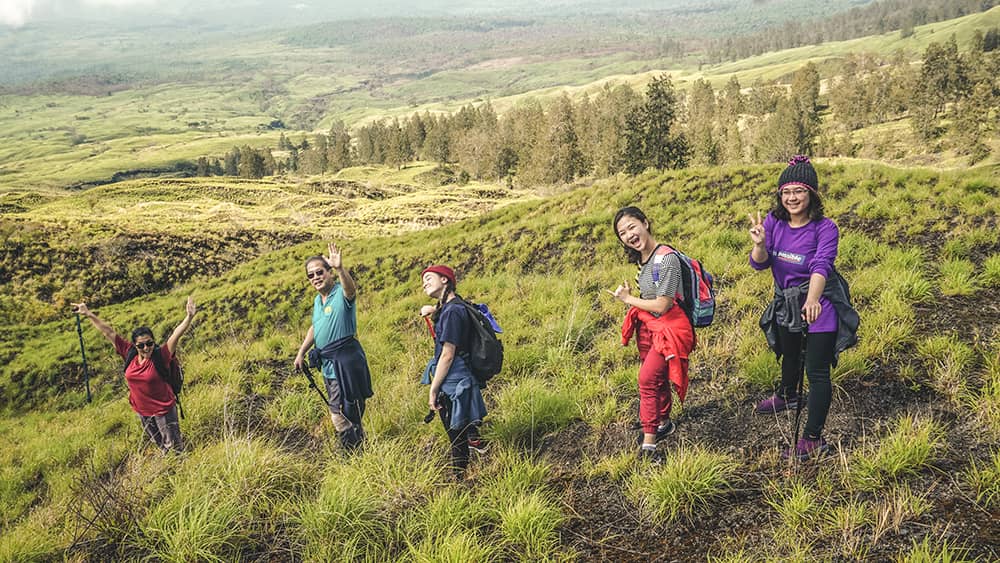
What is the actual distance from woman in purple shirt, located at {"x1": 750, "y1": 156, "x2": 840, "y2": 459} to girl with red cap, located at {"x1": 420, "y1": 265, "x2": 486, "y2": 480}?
2791mm

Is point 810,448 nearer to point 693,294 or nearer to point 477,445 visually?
point 693,294

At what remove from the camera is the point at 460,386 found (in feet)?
16.2

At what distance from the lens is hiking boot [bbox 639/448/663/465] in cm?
471

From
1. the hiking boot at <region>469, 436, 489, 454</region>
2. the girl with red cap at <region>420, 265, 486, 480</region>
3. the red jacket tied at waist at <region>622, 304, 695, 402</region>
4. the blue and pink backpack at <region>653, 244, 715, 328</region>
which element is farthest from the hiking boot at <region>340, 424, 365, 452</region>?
the blue and pink backpack at <region>653, 244, 715, 328</region>

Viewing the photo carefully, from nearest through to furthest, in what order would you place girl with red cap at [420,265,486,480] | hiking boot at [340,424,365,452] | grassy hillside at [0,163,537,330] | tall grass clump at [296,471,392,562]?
1. tall grass clump at [296,471,392,562]
2. girl with red cap at [420,265,486,480]
3. hiking boot at [340,424,365,452]
4. grassy hillside at [0,163,537,330]

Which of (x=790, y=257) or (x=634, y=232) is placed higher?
(x=634, y=232)

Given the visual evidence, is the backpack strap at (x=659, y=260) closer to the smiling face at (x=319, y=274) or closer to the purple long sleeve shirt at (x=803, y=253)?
the purple long sleeve shirt at (x=803, y=253)

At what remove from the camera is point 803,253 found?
4.42m

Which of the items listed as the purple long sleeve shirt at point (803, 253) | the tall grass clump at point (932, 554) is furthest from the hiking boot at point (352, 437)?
the tall grass clump at point (932, 554)

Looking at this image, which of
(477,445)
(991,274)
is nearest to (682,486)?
(477,445)

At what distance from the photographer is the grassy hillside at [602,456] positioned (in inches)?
148

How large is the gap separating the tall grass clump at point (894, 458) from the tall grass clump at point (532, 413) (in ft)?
9.09

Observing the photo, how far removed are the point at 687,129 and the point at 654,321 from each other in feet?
312

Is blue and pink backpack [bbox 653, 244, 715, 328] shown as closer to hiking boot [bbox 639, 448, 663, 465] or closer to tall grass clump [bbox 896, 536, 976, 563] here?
hiking boot [bbox 639, 448, 663, 465]
